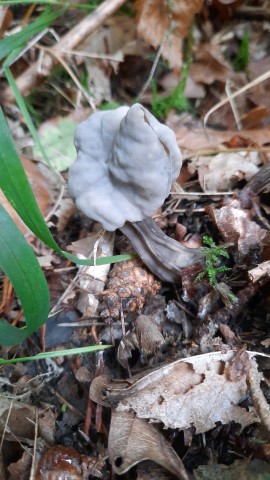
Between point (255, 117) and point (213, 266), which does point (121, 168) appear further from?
point (255, 117)

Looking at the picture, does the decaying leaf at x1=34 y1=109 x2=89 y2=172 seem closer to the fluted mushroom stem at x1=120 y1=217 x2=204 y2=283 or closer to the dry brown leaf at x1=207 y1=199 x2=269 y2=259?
the fluted mushroom stem at x1=120 y1=217 x2=204 y2=283

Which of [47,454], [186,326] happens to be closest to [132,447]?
[47,454]

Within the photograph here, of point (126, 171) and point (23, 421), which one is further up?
point (126, 171)

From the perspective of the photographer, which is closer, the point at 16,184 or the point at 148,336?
the point at 16,184

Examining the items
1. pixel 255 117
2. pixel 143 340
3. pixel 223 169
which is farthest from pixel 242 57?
pixel 143 340

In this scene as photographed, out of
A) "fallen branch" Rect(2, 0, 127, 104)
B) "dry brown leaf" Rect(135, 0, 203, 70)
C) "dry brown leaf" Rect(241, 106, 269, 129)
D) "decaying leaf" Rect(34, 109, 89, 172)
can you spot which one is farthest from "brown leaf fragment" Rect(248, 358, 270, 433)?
"fallen branch" Rect(2, 0, 127, 104)

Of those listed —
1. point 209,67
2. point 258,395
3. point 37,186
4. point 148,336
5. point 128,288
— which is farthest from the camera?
point 209,67

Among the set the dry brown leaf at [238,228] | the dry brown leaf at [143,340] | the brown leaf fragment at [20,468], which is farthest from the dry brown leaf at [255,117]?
the brown leaf fragment at [20,468]
